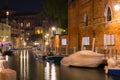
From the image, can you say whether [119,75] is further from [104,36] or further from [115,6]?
[104,36]

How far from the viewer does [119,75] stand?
24625 millimetres

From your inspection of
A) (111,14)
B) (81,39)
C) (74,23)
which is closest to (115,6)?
(111,14)

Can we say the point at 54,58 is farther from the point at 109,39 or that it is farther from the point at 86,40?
the point at 109,39

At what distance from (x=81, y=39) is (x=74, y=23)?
182 inches

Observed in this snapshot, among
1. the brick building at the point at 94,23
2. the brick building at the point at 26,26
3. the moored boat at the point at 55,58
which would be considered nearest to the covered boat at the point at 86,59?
the brick building at the point at 94,23

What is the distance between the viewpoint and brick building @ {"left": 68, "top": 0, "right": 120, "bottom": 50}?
1363 inches

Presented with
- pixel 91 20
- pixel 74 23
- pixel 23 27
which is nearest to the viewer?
pixel 91 20

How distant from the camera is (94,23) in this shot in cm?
4106

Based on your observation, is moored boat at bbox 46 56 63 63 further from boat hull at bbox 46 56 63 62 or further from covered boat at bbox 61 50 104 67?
covered boat at bbox 61 50 104 67

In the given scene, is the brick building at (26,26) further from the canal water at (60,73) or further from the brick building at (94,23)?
the canal water at (60,73)

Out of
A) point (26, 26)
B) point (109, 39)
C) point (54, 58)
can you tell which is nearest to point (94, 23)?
point (109, 39)

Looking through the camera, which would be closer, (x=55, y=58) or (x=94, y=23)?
(x=94, y=23)

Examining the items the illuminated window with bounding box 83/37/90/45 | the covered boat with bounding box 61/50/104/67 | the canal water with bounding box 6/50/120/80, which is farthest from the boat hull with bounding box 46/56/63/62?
the canal water with bounding box 6/50/120/80

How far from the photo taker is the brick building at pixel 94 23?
3462 cm
